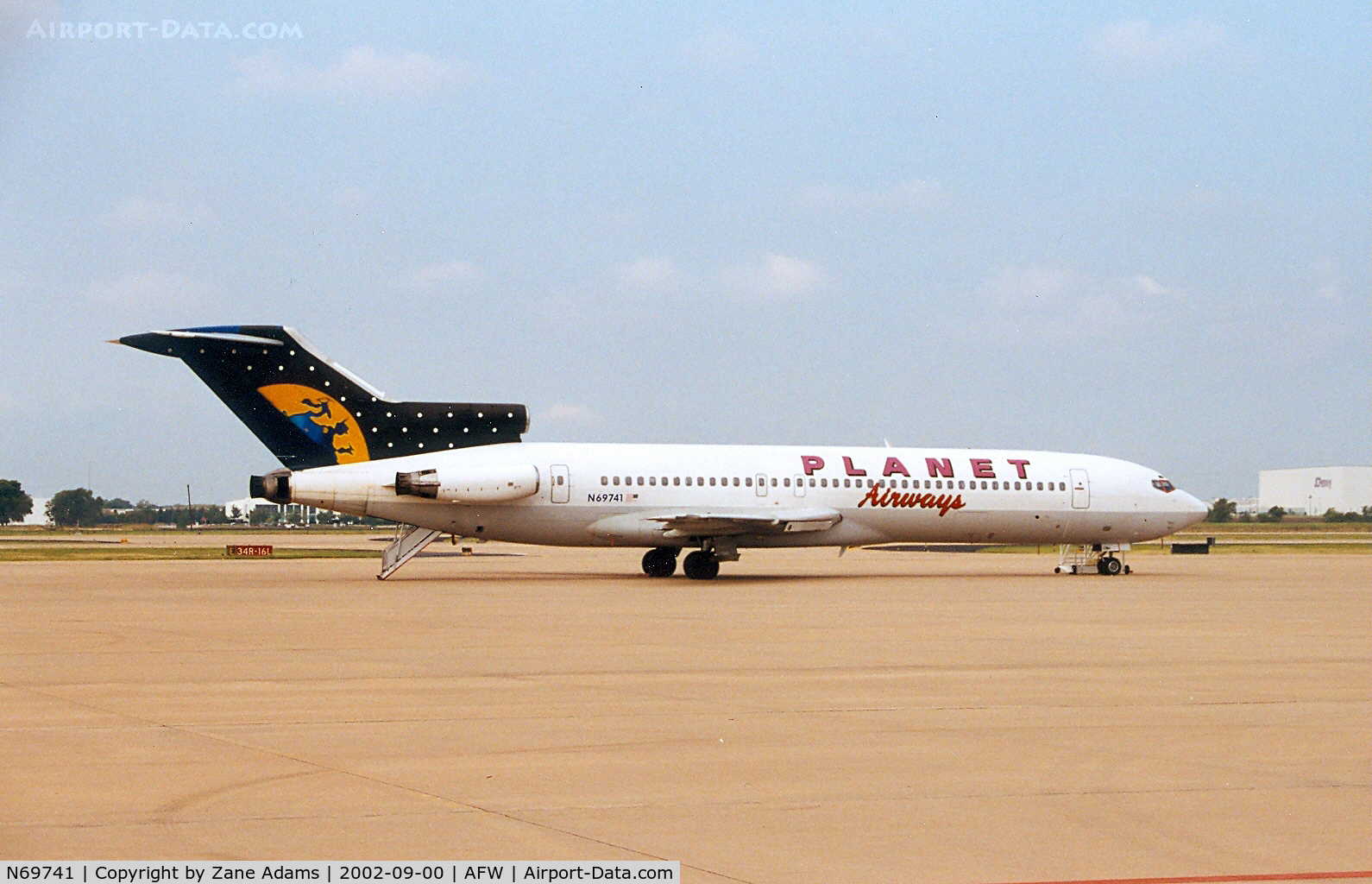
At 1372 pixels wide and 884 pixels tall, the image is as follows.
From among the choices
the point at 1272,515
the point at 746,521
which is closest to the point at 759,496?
the point at 746,521

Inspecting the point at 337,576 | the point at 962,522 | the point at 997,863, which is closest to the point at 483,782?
the point at 997,863

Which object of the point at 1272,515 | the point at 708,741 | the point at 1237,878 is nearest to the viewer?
the point at 1237,878

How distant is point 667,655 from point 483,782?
708cm

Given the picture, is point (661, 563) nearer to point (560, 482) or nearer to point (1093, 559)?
point (560, 482)

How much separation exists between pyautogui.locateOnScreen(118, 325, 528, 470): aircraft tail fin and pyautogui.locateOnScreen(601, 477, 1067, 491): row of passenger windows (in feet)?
15.5

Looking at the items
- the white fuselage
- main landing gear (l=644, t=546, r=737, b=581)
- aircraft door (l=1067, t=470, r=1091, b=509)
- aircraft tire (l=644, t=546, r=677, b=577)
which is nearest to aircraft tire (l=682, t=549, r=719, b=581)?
main landing gear (l=644, t=546, r=737, b=581)

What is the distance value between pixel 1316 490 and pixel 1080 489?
138473 millimetres

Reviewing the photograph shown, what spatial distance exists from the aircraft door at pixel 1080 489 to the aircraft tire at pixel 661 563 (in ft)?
32.7

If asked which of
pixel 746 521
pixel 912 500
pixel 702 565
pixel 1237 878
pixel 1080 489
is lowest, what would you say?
pixel 1237 878

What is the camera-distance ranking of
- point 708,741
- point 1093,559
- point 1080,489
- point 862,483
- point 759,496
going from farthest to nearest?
1. point 1093,559
2. point 1080,489
3. point 862,483
4. point 759,496
5. point 708,741

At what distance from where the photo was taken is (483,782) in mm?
8047

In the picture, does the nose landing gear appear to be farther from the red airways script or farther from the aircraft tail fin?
the aircraft tail fin

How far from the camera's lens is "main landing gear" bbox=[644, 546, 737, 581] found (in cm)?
3244

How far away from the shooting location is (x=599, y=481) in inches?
1252
